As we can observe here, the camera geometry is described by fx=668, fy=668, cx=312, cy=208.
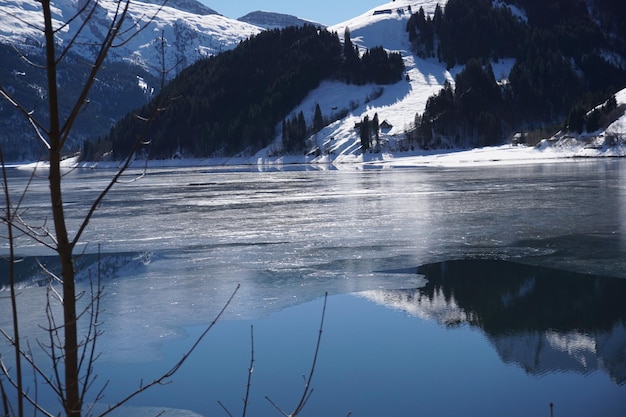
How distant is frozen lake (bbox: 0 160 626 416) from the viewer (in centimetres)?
937

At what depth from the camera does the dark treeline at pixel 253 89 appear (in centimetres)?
16600

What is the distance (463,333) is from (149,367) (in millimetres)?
5459

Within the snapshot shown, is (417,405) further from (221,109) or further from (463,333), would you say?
(221,109)

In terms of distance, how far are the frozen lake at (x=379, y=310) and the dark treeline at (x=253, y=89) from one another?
413 feet

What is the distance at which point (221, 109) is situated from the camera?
185750 millimetres

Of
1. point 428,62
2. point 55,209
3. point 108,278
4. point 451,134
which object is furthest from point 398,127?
point 55,209

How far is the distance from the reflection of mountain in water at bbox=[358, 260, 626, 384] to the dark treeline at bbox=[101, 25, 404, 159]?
133 m

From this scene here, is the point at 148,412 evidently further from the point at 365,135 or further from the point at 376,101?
the point at 376,101

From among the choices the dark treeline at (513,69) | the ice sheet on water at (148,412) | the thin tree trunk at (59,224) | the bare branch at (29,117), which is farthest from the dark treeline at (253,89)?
the thin tree trunk at (59,224)

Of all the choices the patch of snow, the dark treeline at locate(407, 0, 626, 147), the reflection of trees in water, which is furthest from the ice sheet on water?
the patch of snow

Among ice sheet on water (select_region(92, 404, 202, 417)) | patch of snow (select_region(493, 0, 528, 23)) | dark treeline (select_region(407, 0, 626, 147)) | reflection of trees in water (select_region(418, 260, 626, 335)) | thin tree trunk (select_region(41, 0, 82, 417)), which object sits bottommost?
ice sheet on water (select_region(92, 404, 202, 417))

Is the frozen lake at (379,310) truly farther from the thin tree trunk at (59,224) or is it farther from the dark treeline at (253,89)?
the dark treeline at (253,89)

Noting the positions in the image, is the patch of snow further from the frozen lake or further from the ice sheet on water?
the ice sheet on water

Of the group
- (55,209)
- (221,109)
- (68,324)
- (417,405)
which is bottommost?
(417,405)
